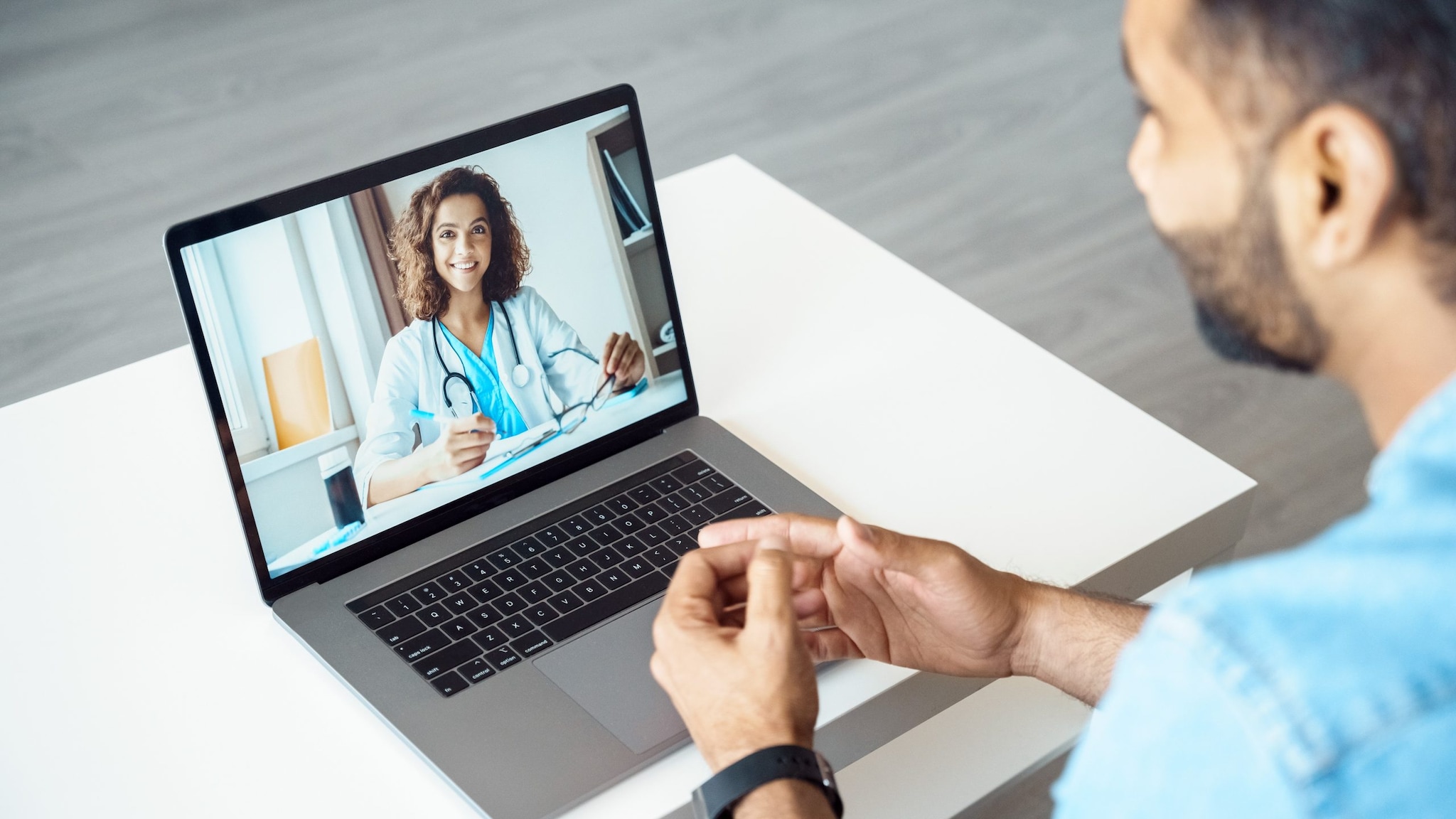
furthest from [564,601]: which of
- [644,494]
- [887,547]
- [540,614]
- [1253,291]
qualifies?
[1253,291]

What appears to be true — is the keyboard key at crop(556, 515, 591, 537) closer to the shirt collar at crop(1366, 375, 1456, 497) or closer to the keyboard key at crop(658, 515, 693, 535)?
the keyboard key at crop(658, 515, 693, 535)

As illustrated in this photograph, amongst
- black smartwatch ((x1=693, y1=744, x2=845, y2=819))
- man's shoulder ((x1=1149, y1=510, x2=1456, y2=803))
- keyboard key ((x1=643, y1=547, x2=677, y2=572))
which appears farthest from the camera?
keyboard key ((x1=643, y1=547, x2=677, y2=572))

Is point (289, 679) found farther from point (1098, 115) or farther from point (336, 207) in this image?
point (1098, 115)

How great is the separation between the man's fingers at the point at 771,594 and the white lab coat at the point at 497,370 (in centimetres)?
28

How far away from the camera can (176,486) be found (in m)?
1.04

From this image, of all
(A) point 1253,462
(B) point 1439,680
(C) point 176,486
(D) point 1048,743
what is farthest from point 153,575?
(A) point 1253,462

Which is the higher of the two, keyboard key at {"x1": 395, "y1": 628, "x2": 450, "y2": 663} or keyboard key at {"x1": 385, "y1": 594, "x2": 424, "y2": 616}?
keyboard key at {"x1": 385, "y1": 594, "x2": 424, "y2": 616}

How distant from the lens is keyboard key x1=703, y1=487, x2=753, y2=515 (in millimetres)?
980

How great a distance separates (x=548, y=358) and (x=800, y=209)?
0.49 meters

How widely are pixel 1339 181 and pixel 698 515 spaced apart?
1.72 feet

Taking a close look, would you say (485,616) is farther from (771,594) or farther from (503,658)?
(771,594)

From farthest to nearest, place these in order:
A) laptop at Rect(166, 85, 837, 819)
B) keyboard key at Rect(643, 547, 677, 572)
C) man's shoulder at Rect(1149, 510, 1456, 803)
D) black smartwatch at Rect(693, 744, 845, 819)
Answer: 1. keyboard key at Rect(643, 547, 677, 572)
2. laptop at Rect(166, 85, 837, 819)
3. black smartwatch at Rect(693, 744, 845, 819)
4. man's shoulder at Rect(1149, 510, 1456, 803)

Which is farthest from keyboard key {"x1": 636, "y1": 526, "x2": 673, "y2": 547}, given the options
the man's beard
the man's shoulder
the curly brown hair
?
the man's shoulder

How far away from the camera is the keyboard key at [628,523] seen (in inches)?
37.8
